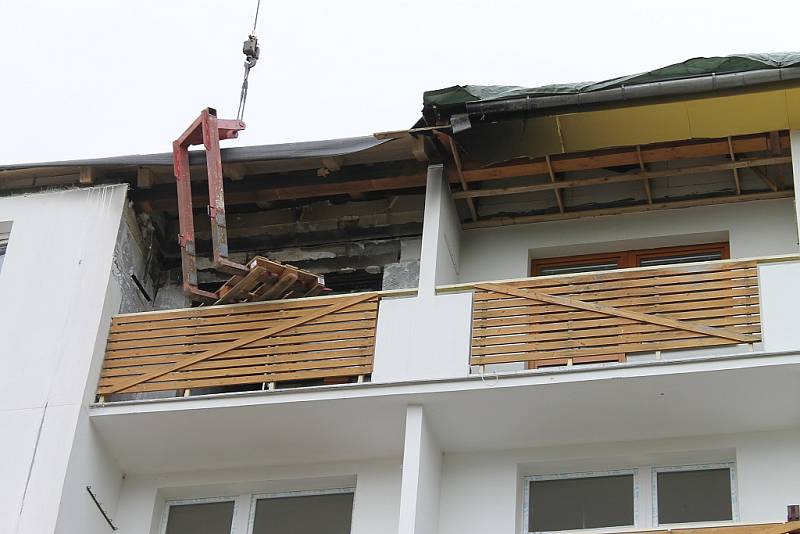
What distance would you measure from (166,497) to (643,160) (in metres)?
6.95

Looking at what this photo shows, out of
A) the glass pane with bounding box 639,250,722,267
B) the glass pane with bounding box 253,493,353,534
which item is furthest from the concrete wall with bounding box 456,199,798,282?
the glass pane with bounding box 253,493,353,534

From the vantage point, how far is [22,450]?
55.8 ft

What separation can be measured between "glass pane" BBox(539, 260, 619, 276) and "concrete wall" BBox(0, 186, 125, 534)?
538 centimetres

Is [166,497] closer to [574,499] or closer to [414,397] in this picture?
[414,397]

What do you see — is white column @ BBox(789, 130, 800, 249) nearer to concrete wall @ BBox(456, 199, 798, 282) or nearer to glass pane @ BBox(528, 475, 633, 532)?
concrete wall @ BBox(456, 199, 798, 282)

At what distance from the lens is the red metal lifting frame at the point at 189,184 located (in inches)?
713

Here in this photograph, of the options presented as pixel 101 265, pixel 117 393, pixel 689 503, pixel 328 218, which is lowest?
pixel 689 503

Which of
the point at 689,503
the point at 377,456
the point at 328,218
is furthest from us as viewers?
the point at 328,218

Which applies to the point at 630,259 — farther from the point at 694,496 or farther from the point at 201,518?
the point at 201,518

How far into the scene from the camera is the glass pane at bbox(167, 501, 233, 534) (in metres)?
17.8

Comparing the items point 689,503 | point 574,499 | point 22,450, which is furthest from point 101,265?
point 689,503

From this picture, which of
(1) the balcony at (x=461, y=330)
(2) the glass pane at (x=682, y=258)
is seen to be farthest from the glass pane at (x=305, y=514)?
(2) the glass pane at (x=682, y=258)

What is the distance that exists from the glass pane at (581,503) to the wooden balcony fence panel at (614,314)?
141cm

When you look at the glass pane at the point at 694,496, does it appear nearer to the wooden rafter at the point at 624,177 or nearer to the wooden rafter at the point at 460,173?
the wooden rafter at the point at 624,177
